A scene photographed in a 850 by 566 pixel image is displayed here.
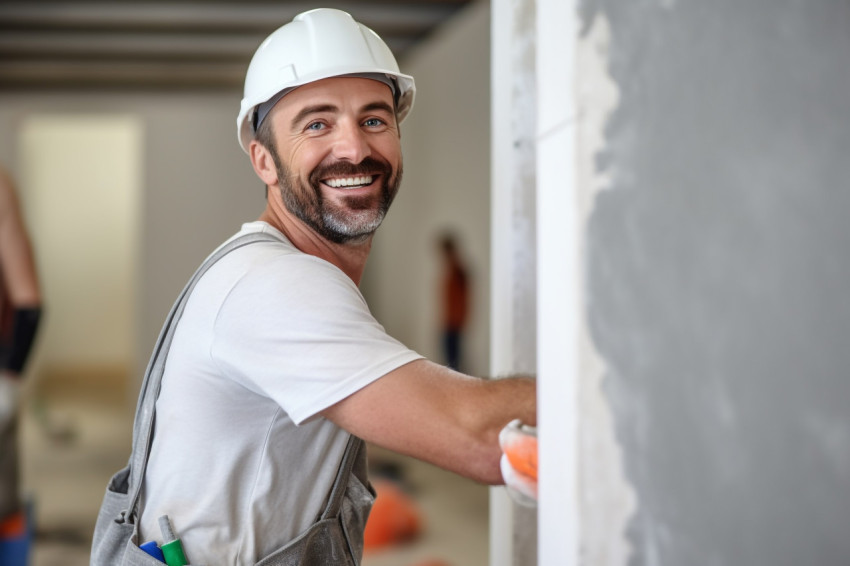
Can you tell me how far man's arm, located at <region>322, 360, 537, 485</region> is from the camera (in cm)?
91

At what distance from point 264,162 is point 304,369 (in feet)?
1.97

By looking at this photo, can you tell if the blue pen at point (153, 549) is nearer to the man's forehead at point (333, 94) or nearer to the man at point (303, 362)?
the man at point (303, 362)

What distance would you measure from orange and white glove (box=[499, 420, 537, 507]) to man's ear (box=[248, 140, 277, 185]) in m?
0.71

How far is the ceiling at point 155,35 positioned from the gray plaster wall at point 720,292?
21.9ft

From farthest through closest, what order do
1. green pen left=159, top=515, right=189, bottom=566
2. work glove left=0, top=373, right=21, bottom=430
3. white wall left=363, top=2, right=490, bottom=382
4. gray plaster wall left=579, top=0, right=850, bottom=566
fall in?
white wall left=363, top=2, right=490, bottom=382 < work glove left=0, top=373, right=21, bottom=430 < green pen left=159, top=515, right=189, bottom=566 < gray plaster wall left=579, top=0, right=850, bottom=566

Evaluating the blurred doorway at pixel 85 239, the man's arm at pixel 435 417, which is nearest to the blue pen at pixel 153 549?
the man's arm at pixel 435 417

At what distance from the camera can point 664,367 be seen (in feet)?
2.36

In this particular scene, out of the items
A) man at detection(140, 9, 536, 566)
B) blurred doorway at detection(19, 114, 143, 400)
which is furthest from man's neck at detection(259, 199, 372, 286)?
blurred doorway at detection(19, 114, 143, 400)

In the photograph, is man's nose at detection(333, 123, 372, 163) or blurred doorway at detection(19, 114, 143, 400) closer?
man's nose at detection(333, 123, 372, 163)

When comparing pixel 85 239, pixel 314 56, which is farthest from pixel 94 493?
pixel 85 239

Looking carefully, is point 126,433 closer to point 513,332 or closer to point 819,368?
point 513,332

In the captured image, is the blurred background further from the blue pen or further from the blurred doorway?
the blurred doorway

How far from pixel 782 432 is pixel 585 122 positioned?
313 mm

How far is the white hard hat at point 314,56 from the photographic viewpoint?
1300 mm
